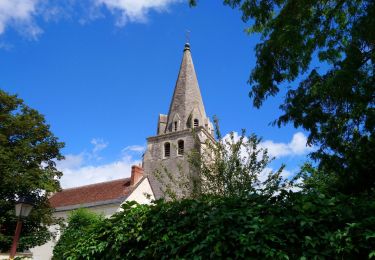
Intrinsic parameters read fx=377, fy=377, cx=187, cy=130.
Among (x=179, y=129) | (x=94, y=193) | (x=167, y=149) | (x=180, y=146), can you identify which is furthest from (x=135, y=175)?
(x=179, y=129)

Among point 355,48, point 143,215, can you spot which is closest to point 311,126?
point 355,48

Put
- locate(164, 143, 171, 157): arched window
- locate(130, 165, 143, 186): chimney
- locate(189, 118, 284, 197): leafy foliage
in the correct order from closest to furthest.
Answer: locate(189, 118, 284, 197): leafy foliage → locate(130, 165, 143, 186): chimney → locate(164, 143, 171, 157): arched window

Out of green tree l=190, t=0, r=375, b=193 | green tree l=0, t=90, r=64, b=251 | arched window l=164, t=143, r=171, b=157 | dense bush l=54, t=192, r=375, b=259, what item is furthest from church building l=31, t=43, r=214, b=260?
dense bush l=54, t=192, r=375, b=259

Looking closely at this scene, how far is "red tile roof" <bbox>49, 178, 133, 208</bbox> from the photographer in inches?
1396

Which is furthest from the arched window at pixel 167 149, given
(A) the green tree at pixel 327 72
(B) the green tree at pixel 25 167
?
(A) the green tree at pixel 327 72

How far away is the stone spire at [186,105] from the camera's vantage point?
4356 cm

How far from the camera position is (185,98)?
4525cm

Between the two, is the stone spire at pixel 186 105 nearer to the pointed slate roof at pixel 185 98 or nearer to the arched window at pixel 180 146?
the pointed slate roof at pixel 185 98

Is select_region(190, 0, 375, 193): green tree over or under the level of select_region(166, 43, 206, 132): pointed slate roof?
under

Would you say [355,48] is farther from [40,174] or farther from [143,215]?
[40,174]

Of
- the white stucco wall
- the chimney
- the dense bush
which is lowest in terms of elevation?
the dense bush

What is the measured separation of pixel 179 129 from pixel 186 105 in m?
3.33

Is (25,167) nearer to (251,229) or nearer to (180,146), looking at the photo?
(251,229)

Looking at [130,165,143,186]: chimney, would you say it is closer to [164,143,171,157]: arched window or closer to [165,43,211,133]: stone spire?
[164,143,171,157]: arched window
